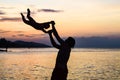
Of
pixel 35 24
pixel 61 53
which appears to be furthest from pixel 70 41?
pixel 35 24

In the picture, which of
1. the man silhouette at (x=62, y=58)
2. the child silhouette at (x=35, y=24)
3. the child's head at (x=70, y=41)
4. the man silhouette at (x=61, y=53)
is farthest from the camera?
the child's head at (x=70, y=41)

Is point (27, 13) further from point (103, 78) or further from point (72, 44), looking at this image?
point (103, 78)

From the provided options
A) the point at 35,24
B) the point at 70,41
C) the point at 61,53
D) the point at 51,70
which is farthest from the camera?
the point at 51,70

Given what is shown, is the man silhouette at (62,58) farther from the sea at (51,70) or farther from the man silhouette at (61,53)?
the sea at (51,70)

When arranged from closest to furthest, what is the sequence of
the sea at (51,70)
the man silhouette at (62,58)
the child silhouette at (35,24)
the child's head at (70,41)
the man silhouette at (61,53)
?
the child silhouette at (35,24), the man silhouette at (61,53), the man silhouette at (62,58), the child's head at (70,41), the sea at (51,70)

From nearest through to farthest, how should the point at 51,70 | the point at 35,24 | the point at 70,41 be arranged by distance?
the point at 35,24, the point at 70,41, the point at 51,70

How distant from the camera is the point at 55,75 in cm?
764

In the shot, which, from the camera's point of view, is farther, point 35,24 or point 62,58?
point 62,58

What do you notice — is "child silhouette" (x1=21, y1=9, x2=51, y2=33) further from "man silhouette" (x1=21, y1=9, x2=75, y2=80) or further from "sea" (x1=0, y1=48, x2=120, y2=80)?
"sea" (x1=0, y1=48, x2=120, y2=80)

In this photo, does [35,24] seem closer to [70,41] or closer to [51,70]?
[70,41]

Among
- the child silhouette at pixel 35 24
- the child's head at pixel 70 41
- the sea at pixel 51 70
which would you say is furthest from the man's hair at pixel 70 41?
the sea at pixel 51 70

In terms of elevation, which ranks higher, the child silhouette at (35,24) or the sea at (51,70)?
the child silhouette at (35,24)

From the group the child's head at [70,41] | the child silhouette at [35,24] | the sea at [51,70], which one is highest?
the child silhouette at [35,24]

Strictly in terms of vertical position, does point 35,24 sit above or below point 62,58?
above
